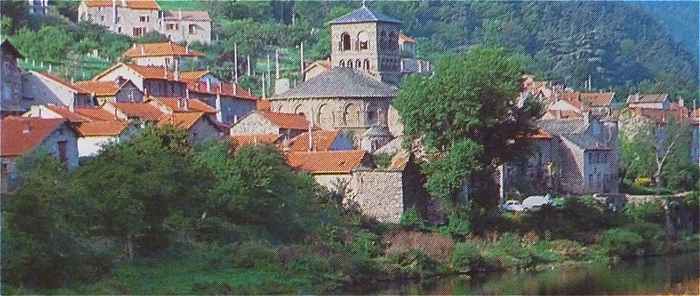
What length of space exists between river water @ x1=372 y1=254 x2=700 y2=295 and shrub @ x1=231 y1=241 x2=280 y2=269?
8.27ft

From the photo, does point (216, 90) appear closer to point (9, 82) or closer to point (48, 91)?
point (48, 91)

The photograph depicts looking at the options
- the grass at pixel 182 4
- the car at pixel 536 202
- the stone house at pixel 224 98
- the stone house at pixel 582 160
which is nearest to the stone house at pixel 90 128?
the car at pixel 536 202

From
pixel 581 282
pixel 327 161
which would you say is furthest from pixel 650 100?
pixel 581 282

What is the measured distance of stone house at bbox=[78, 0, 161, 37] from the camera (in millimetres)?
93062

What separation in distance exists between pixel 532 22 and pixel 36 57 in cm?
5848

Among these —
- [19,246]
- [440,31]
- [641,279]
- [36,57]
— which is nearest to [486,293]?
[641,279]

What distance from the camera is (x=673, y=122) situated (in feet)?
174

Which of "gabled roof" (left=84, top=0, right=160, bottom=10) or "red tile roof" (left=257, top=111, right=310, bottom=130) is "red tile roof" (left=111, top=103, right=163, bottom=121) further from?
"gabled roof" (left=84, top=0, right=160, bottom=10)

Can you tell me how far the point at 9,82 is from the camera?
42.9 m

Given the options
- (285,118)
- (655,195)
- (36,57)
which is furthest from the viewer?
(36,57)

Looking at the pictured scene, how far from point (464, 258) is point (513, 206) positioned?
409 inches

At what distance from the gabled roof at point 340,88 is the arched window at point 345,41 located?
705 cm

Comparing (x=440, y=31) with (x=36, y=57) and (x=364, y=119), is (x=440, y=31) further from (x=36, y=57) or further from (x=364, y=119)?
(x=364, y=119)

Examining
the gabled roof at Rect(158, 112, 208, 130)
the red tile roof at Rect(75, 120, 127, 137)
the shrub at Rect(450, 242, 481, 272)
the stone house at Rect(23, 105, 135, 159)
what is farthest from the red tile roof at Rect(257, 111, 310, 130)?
the shrub at Rect(450, 242, 481, 272)
